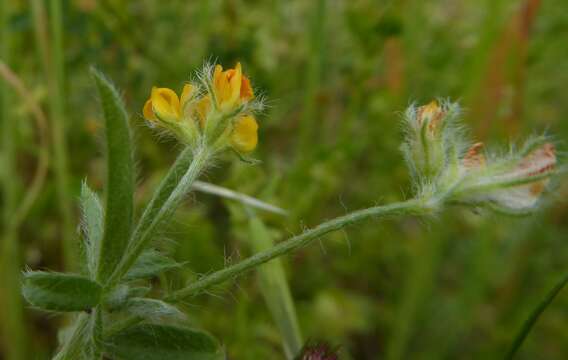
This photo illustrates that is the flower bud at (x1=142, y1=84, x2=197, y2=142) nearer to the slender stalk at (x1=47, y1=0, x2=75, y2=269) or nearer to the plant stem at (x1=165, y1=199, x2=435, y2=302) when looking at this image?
the plant stem at (x1=165, y1=199, x2=435, y2=302)

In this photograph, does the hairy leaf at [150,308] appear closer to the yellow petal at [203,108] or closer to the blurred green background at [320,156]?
the yellow petal at [203,108]

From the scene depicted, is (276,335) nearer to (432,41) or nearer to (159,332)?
(159,332)

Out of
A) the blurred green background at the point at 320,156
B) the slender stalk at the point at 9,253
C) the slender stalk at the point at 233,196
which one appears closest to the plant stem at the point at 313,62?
the blurred green background at the point at 320,156

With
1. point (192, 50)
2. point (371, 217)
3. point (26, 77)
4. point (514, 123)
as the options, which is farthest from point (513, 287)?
point (26, 77)

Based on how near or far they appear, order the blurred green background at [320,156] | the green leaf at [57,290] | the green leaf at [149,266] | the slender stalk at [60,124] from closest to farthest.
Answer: the green leaf at [57,290] → the green leaf at [149,266] → the slender stalk at [60,124] → the blurred green background at [320,156]

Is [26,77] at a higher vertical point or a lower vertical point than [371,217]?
higher

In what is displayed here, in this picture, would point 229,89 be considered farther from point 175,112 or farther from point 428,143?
point 428,143
